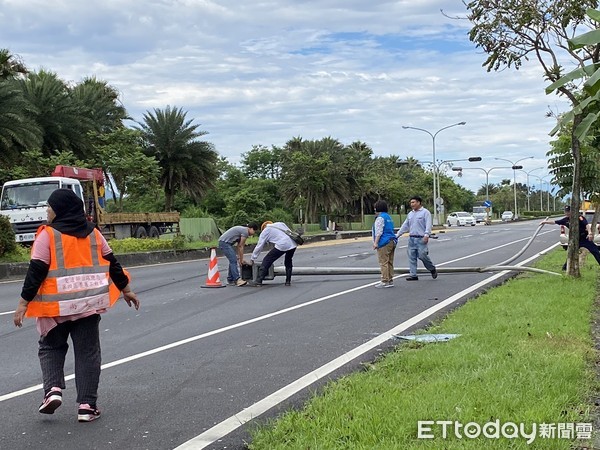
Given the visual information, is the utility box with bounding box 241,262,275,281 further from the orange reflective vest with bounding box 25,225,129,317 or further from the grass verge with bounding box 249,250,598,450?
the orange reflective vest with bounding box 25,225,129,317

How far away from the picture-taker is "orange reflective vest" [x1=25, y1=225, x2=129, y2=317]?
534 centimetres

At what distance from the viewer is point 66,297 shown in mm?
5363

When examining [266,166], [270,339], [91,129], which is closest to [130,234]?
[91,129]

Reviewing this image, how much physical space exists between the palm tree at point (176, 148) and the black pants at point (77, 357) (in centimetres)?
3905

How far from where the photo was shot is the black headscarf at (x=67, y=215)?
18.0 ft


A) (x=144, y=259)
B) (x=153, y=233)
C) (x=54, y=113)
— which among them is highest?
(x=54, y=113)

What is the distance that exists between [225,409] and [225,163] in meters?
64.4

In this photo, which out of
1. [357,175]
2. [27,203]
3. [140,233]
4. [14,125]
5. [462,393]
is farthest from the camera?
[357,175]

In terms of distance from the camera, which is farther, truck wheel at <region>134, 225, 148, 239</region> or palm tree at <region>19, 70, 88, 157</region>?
palm tree at <region>19, 70, 88, 157</region>

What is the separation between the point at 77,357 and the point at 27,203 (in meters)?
19.3

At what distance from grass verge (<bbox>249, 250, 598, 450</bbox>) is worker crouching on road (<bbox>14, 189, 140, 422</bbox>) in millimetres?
1489

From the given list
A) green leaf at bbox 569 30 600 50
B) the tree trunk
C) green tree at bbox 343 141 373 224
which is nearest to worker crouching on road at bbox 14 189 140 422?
green leaf at bbox 569 30 600 50

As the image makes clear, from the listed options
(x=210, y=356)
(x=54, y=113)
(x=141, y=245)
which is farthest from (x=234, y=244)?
(x=54, y=113)

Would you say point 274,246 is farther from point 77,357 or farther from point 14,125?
point 14,125
